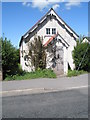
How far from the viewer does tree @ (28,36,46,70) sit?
1886cm

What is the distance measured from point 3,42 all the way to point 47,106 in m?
9.32

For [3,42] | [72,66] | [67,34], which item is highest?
[67,34]

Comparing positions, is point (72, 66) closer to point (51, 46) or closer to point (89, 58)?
point (89, 58)

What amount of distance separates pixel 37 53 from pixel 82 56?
185 inches

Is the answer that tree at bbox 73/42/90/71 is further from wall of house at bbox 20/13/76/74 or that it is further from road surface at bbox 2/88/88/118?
road surface at bbox 2/88/88/118

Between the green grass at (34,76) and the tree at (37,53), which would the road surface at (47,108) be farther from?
the tree at (37,53)

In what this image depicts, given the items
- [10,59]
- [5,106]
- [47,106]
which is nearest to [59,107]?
[47,106]

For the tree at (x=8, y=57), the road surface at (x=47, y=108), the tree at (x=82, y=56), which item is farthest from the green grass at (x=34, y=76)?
the road surface at (x=47, y=108)

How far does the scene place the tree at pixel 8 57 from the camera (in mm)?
15726

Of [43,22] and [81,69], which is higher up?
[43,22]

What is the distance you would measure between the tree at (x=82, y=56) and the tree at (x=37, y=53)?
12.3 ft

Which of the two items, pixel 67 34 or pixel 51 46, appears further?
pixel 67 34

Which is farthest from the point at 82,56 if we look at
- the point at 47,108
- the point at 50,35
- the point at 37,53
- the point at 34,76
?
the point at 47,108

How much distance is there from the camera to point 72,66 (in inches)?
900
